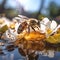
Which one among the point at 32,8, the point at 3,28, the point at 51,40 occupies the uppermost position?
the point at 32,8

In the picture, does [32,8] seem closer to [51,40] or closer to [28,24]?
[28,24]

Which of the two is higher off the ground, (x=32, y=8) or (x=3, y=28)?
(x=32, y=8)

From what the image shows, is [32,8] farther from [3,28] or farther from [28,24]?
[3,28]

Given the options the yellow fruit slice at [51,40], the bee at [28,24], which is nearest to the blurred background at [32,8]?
the bee at [28,24]

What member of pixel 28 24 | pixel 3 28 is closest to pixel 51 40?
pixel 28 24

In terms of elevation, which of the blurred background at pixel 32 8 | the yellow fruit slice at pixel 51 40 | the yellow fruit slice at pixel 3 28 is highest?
the blurred background at pixel 32 8

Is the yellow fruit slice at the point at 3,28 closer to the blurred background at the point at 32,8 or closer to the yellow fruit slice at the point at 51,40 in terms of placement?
the blurred background at the point at 32,8

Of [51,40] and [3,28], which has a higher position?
[3,28]

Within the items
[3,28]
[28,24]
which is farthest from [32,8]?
[3,28]
